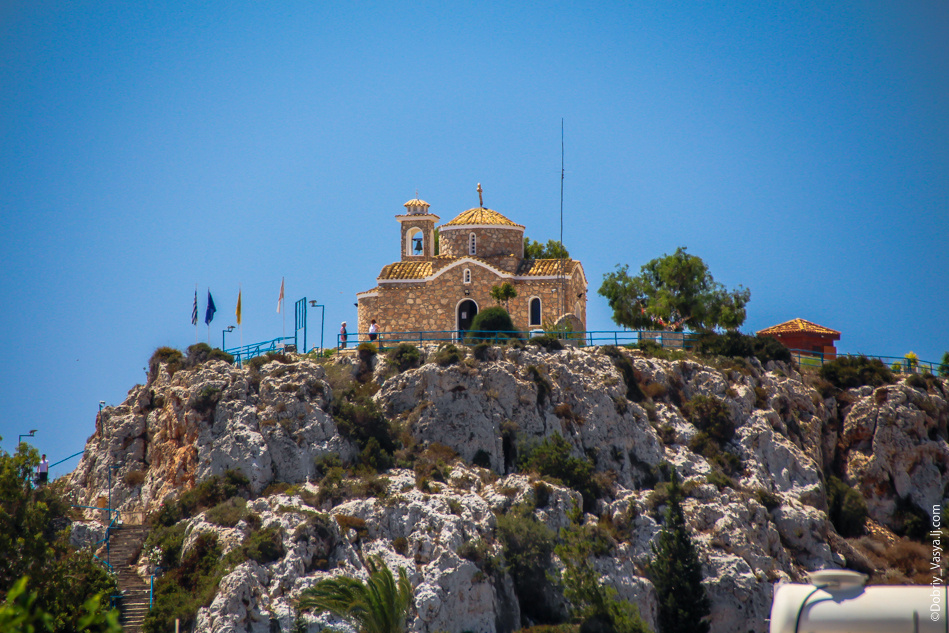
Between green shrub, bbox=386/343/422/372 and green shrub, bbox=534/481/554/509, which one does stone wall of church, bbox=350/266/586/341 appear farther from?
green shrub, bbox=534/481/554/509

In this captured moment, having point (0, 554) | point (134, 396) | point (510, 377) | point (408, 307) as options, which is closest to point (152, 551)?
point (0, 554)

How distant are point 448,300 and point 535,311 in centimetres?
547

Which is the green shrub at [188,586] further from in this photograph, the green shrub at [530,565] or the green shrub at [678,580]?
the green shrub at [678,580]

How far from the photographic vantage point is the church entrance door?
63.7m

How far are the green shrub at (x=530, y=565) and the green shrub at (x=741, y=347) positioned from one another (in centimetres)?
1821

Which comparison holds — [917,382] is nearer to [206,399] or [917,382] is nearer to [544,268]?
[544,268]

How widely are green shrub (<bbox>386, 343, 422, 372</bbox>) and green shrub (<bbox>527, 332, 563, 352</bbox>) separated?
629 cm

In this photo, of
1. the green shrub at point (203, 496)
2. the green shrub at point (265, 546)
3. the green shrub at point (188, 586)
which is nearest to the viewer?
the green shrub at point (188, 586)

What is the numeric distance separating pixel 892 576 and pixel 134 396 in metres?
39.5

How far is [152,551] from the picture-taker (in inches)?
1747

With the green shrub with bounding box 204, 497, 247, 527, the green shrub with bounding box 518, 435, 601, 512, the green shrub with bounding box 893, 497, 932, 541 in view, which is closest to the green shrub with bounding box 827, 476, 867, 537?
the green shrub with bounding box 893, 497, 932, 541

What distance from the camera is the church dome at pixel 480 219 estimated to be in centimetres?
6769

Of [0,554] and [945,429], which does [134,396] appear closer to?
[0,554]

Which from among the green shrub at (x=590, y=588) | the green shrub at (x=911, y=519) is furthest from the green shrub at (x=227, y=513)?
the green shrub at (x=911, y=519)
